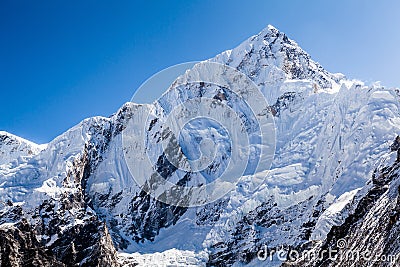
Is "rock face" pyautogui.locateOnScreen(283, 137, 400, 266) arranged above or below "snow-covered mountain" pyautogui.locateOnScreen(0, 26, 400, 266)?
below

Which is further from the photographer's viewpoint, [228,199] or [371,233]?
[228,199]

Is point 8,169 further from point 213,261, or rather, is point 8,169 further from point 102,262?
point 213,261

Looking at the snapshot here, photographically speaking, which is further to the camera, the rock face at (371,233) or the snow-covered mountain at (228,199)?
the snow-covered mountain at (228,199)

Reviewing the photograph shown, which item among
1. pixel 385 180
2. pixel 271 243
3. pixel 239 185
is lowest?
pixel 385 180

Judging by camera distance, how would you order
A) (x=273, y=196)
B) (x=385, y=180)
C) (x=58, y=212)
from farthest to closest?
1. (x=58, y=212)
2. (x=273, y=196)
3. (x=385, y=180)

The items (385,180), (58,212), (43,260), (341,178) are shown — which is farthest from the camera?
(58,212)

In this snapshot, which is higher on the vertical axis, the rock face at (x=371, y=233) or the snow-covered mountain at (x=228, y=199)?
the snow-covered mountain at (x=228, y=199)

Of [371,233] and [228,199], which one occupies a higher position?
[228,199]

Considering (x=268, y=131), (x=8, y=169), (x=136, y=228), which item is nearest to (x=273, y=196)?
(x=268, y=131)

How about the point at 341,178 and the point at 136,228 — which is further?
the point at 136,228

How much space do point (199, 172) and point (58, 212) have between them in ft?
172

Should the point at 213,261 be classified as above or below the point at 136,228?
below

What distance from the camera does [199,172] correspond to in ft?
626

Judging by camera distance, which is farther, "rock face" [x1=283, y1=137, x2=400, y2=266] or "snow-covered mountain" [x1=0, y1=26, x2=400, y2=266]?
"snow-covered mountain" [x1=0, y1=26, x2=400, y2=266]
